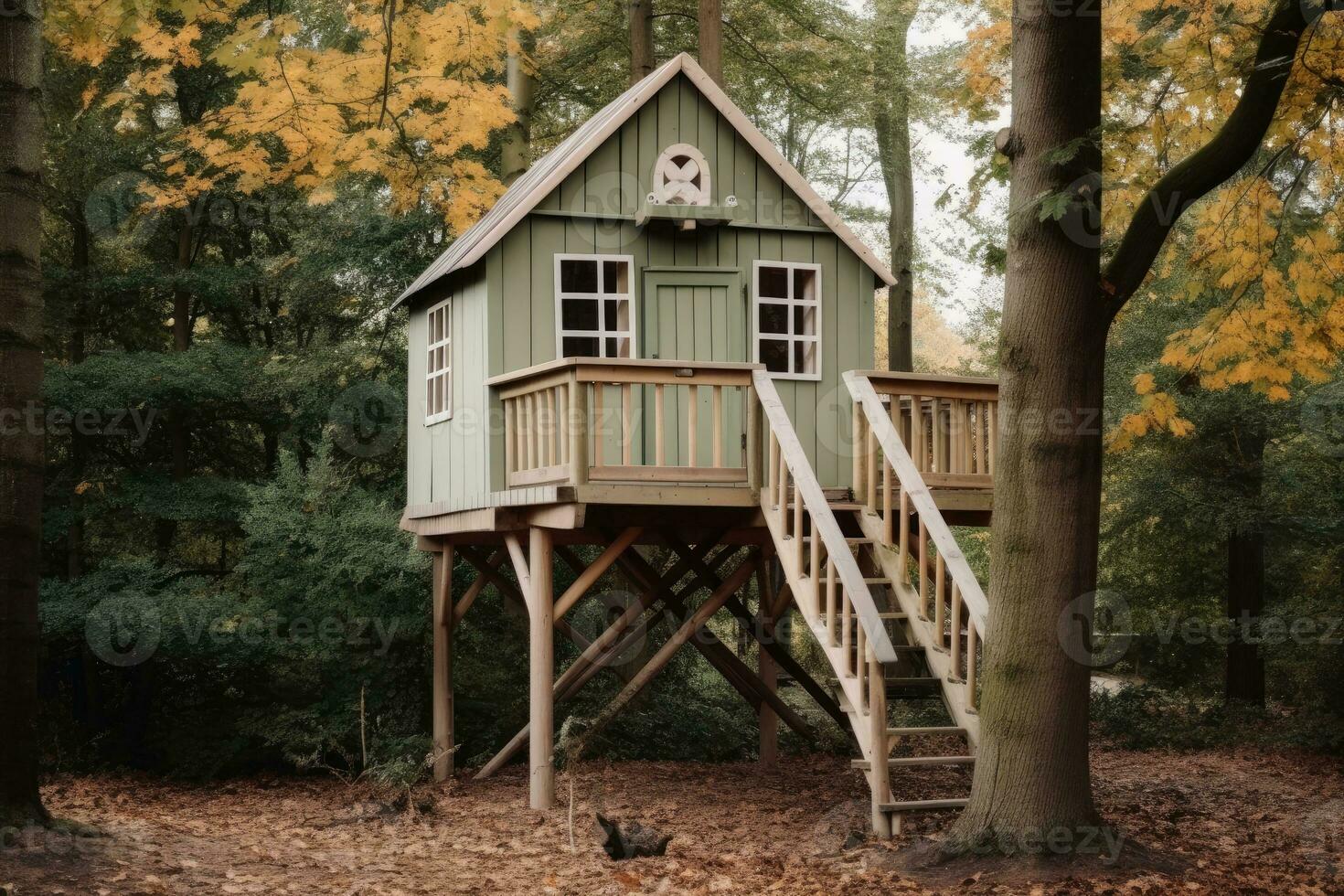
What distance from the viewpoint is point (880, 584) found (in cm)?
1073

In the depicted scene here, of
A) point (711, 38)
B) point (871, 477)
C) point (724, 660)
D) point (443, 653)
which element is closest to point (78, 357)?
point (443, 653)

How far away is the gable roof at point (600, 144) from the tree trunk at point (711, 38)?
4.47m

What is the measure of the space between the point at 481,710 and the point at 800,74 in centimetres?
1191

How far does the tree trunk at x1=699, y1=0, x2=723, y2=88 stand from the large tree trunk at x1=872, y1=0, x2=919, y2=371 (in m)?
4.53

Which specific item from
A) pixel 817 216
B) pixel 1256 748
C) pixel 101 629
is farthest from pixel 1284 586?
pixel 101 629

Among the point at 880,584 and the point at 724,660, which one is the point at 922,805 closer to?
the point at 880,584

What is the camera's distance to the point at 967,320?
32.8 m

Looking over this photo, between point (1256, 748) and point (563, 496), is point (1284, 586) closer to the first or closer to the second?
point (1256, 748)

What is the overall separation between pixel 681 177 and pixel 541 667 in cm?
485
